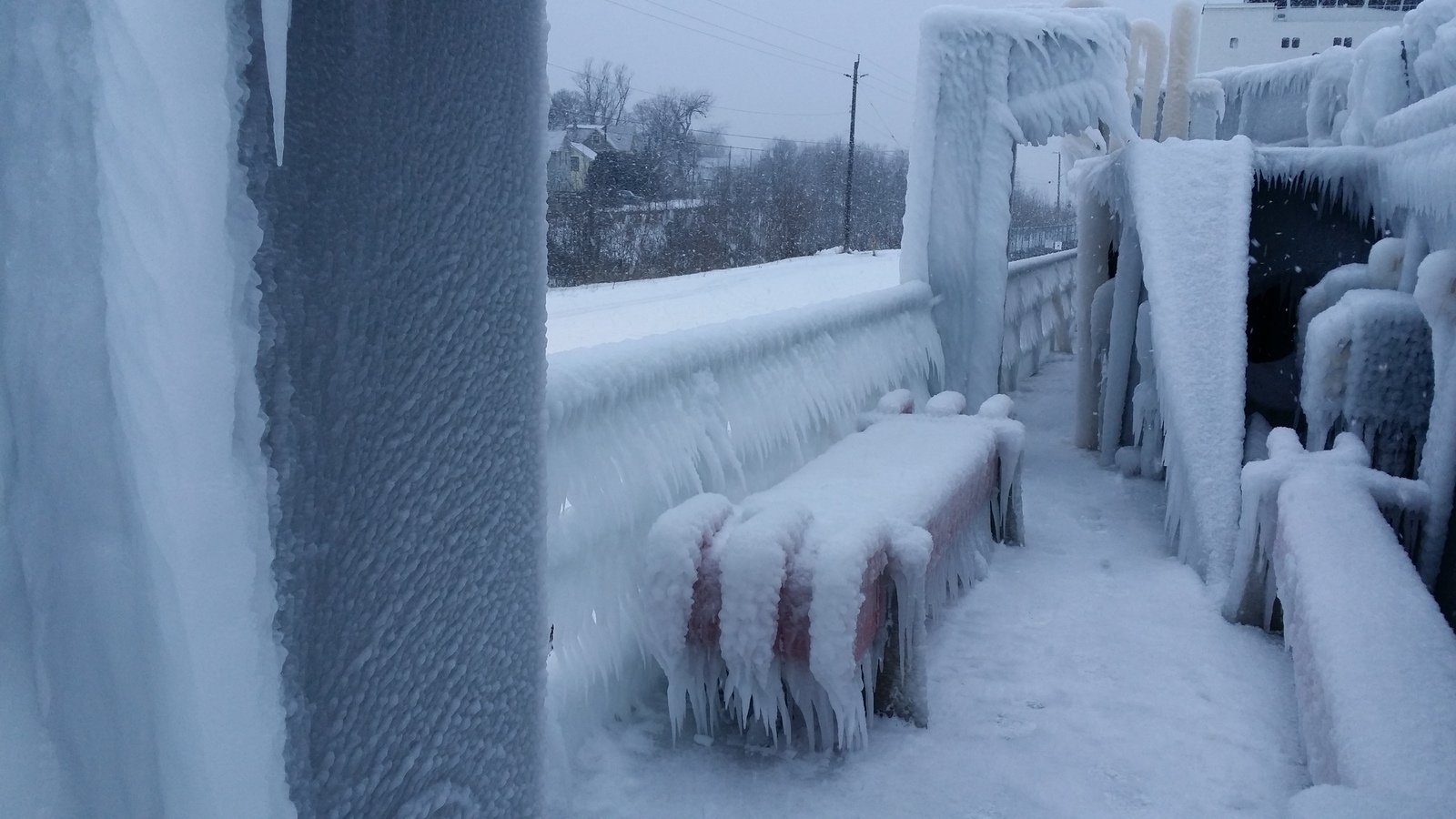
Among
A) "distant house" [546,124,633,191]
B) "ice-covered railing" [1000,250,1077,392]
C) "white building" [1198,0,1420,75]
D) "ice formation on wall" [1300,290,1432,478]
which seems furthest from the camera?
"white building" [1198,0,1420,75]

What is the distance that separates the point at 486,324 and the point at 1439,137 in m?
4.67

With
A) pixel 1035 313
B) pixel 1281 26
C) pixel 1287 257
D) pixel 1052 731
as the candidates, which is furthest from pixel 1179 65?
pixel 1281 26

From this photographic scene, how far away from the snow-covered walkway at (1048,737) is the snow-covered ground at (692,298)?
1104mm

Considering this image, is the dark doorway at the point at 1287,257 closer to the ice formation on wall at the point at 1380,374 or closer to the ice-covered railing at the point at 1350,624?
the ice formation on wall at the point at 1380,374

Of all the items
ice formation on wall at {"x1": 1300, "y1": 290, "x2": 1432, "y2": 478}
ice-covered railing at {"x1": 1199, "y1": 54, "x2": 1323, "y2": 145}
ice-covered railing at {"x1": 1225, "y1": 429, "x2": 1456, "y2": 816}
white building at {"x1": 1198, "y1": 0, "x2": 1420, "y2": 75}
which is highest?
white building at {"x1": 1198, "y1": 0, "x2": 1420, "y2": 75}

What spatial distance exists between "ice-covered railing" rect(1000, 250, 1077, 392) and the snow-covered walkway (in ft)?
12.7

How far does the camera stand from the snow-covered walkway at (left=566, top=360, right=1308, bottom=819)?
2.29 m

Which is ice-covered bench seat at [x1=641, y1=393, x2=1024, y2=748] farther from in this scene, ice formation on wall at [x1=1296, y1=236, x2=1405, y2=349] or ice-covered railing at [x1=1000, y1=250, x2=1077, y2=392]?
ice-covered railing at [x1=1000, y1=250, x2=1077, y2=392]

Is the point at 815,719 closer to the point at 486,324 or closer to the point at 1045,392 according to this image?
the point at 486,324

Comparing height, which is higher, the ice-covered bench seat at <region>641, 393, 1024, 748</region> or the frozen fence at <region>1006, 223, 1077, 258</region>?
the frozen fence at <region>1006, 223, 1077, 258</region>

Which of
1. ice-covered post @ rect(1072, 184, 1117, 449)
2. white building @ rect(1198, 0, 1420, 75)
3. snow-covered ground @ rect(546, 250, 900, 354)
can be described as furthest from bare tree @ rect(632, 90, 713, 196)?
white building @ rect(1198, 0, 1420, 75)

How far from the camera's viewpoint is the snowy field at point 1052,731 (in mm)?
2295

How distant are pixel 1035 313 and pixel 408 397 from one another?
858 cm

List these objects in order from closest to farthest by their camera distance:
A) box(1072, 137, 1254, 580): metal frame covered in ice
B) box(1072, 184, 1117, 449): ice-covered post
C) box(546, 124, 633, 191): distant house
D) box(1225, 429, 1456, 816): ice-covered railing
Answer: box(1225, 429, 1456, 816): ice-covered railing → box(1072, 137, 1254, 580): metal frame covered in ice → box(1072, 184, 1117, 449): ice-covered post → box(546, 124, 633, 191): distant house
